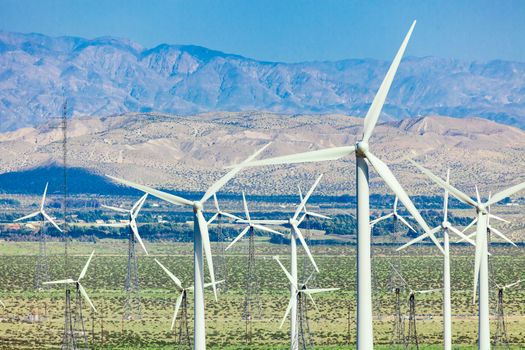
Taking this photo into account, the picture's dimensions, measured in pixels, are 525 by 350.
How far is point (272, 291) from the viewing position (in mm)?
153125

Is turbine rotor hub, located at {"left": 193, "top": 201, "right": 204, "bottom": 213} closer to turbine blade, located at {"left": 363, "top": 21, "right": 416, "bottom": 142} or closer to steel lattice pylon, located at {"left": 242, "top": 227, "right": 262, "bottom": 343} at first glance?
turbine blade, located at {"left": 363, "top": 21, "right": 416, "bottom": 142}

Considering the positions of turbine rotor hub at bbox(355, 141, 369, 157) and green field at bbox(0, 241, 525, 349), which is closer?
turbine rotor hub at bbox(355, 141, 369, 157)

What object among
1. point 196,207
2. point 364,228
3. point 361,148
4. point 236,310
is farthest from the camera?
point 236,310

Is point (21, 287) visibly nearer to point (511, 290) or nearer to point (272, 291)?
point (272, 291)

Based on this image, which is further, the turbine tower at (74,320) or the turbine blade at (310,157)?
the turbine tower at (74,320)

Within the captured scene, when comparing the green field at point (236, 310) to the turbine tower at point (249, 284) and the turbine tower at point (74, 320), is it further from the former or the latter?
the turbine tower at point (74, 320)

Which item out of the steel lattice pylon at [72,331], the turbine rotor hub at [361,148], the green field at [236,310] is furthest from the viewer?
the green field at [236,310]

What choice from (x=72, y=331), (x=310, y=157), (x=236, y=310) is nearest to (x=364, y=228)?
(x=310, y=157)

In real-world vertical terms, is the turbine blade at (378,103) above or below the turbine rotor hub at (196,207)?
above

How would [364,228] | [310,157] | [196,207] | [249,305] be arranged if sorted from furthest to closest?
[249,305] < [196,207] < [310,157] < [364,228]

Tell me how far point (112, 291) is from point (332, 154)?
102091mm

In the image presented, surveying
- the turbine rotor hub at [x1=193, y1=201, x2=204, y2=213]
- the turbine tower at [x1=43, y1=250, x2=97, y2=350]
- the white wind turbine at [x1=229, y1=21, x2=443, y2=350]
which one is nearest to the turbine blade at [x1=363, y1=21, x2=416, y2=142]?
the white wind turbine at [x1=229, y1=21, x2=443, y2=350]

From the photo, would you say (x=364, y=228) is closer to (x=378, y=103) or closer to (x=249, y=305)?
(x=378, y=103)

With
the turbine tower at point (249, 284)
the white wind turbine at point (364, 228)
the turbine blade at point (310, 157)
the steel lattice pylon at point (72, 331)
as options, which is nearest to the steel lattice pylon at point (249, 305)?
the turbine tower at point (249, 284)
